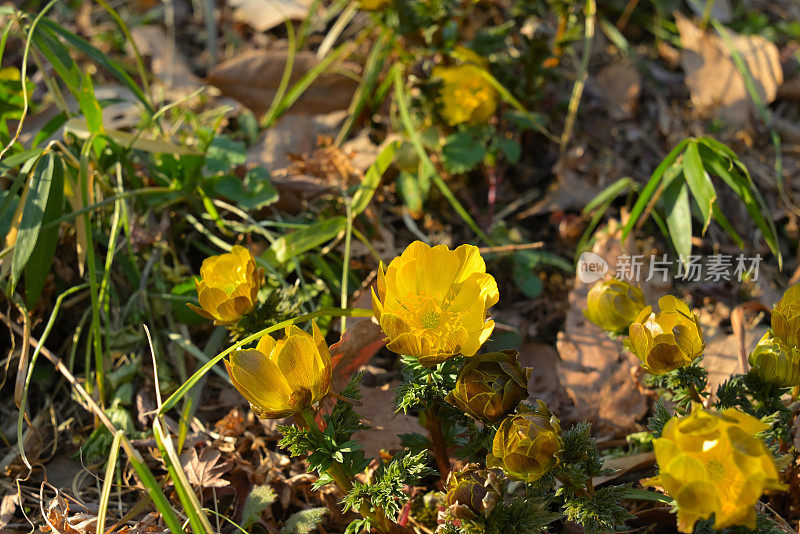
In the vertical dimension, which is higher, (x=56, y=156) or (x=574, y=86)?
(x=56, y=156)

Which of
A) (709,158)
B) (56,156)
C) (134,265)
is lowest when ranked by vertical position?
(134,265)

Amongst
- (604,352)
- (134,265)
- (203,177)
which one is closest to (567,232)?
(604,352)

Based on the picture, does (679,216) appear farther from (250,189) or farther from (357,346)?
(250,189)

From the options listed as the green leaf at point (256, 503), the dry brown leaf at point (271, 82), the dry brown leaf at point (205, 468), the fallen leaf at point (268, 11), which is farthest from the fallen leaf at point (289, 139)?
the green leaf at point (256, 503)

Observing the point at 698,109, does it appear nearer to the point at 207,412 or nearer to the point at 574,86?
the point at 574,86

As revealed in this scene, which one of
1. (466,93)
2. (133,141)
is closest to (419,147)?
(466,93)

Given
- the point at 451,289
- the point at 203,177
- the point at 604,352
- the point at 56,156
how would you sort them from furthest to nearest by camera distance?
the point at 203,177
the point at 604,352
the point at 56,156
the point at 451,289

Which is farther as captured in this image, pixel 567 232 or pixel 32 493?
pixel 567 232
